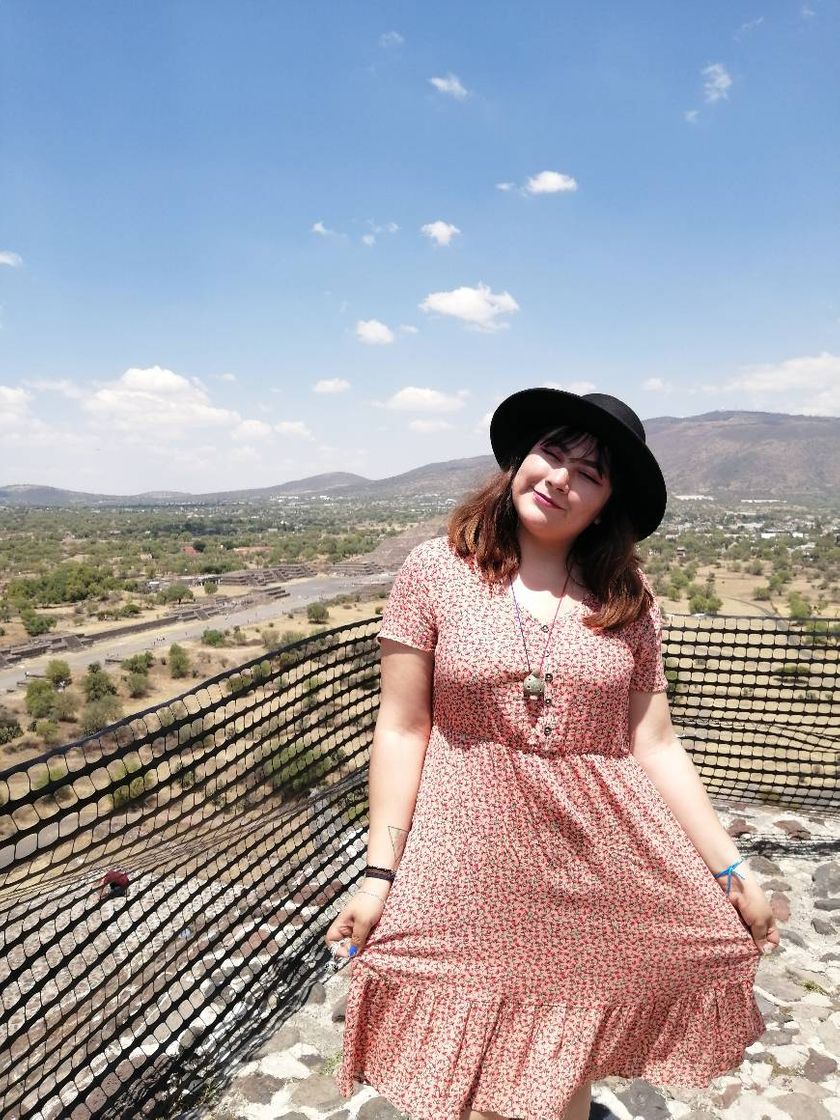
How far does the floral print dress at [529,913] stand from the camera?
1.40m

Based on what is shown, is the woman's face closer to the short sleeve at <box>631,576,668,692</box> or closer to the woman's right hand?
the short sleeve at <box>631,576,668,692</box>

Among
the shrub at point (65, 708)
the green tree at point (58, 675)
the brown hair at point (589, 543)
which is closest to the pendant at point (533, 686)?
the brown hair at point (589, 543)

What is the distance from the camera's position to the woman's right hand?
4.70ft

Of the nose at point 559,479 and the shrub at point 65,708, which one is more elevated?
the nose at point 559,479

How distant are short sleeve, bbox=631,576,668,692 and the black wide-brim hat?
0.17 m

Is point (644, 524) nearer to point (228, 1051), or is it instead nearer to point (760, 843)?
point (228, 1051)

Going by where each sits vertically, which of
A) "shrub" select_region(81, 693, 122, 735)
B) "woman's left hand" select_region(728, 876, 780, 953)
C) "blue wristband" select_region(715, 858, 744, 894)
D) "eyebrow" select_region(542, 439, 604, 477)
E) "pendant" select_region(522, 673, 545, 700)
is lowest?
Answer: "shrub" select_region(81, 693, 122, 735)

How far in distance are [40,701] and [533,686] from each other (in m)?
19.1

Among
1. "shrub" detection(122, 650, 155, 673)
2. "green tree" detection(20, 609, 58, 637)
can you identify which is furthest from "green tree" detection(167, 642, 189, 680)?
"green tree" detection(20, 609, 58, 637)

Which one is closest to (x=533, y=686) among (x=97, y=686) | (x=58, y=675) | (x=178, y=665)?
(x=97, y=686)

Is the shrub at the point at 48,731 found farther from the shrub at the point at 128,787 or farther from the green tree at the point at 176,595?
the green tree at the point at 176,595

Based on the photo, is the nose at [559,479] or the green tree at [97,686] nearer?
the nose at [559,479]

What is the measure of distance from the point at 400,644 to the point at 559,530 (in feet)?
1.31

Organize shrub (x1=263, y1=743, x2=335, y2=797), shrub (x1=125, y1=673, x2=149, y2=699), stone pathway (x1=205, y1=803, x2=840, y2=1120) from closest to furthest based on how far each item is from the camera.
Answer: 1. stone pathway (x1=205, y1=803, x2=840, y2=1120)
2. shrub (x1=263, y1=743, x2=335, y2=797)
3. shrub (x1=125, y1=673, x2=149, y2=699)
